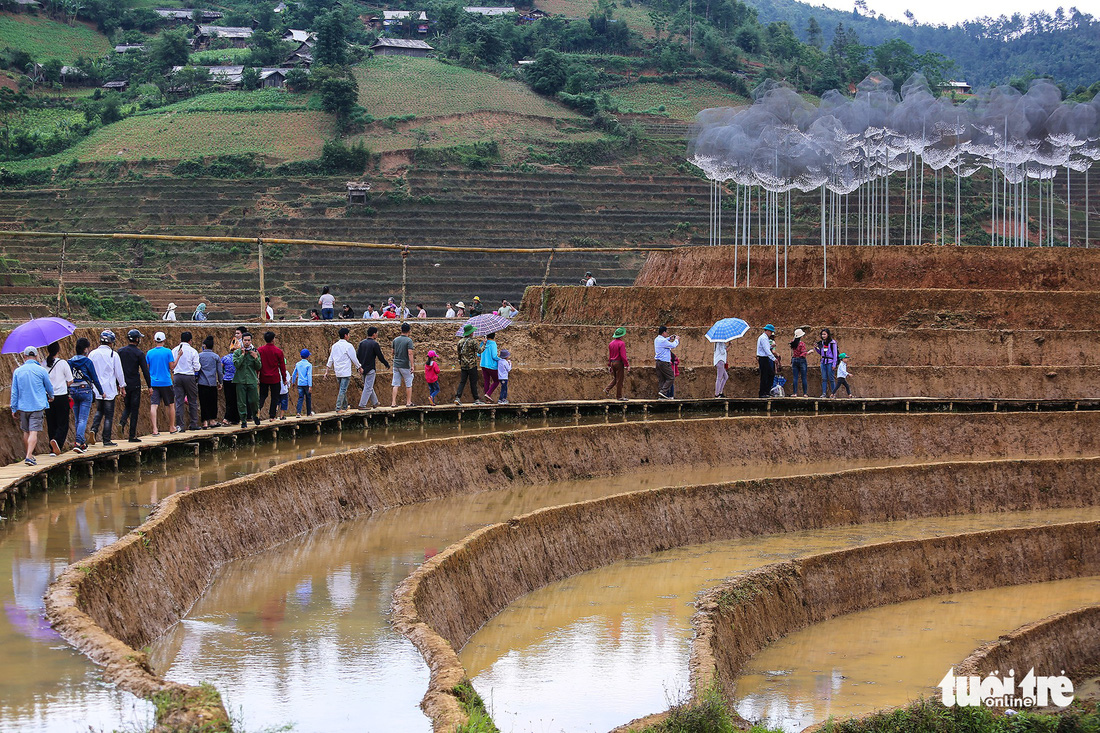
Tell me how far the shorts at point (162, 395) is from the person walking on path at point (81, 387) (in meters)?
1.91

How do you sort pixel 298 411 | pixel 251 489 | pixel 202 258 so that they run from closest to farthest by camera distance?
pixel 251 489, pixel 298 411, pixel 202 258

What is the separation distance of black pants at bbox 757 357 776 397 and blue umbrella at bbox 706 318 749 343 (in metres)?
0.66

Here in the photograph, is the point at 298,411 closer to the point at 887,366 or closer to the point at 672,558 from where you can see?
the point at 672,558

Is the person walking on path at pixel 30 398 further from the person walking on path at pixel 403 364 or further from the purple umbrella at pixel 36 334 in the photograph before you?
the person walking on path at pixel 403 364

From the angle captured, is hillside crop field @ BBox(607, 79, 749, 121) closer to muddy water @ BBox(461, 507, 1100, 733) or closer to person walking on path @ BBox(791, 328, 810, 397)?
person walking on path @ BBox(791, 328, 810, 397)

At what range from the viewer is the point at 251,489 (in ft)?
47.4

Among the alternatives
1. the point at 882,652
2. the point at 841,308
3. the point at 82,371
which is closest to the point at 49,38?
the point at 841,308

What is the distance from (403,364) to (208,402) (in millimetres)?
4069

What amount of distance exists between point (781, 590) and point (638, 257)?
5042 cm

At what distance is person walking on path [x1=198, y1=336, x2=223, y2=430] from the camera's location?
727 inches

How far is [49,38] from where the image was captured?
106625 mm

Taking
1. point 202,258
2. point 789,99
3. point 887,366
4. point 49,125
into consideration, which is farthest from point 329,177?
point 887,366

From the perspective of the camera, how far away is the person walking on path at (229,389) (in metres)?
18.7

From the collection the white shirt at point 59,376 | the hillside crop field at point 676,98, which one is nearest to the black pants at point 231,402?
the white shirt at point 59,376
